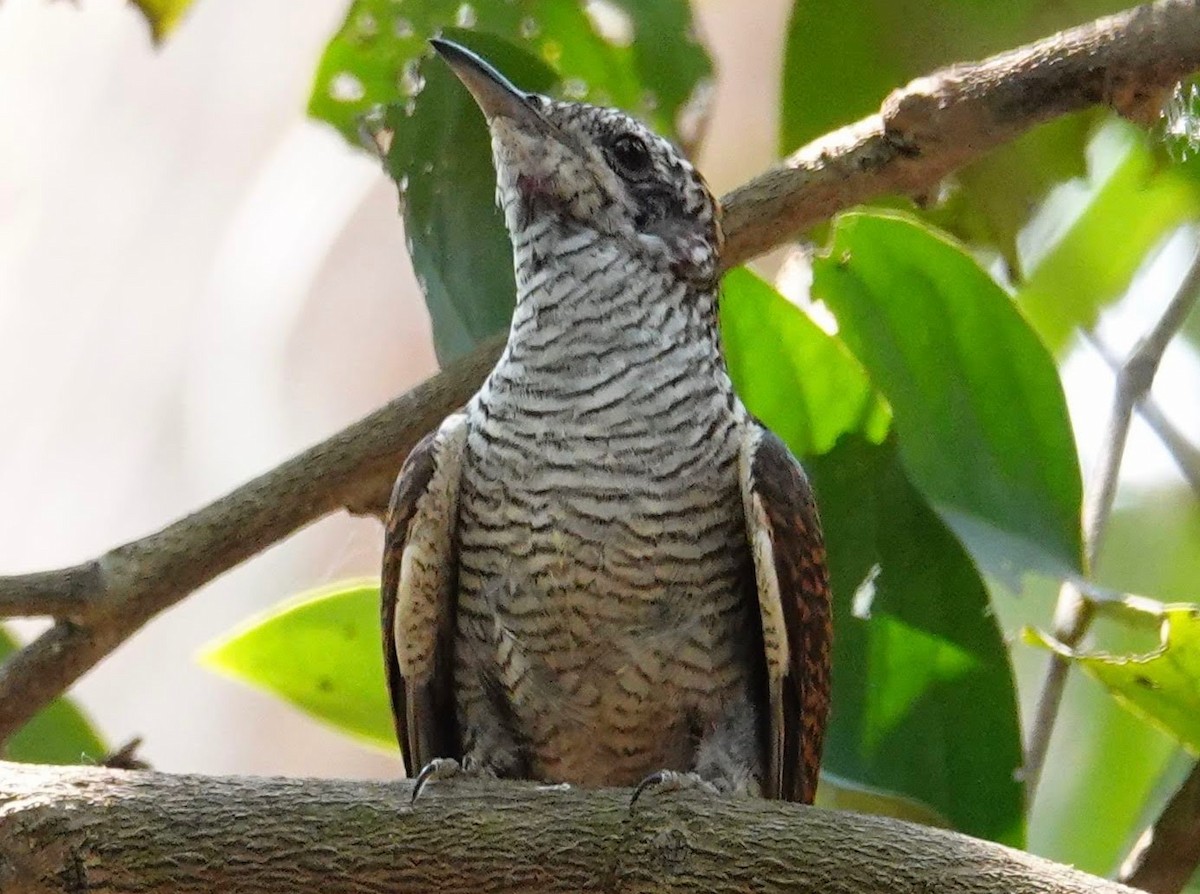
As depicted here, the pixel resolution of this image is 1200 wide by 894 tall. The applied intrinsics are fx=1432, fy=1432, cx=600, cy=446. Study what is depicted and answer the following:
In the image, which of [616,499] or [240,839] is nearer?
[240,839]

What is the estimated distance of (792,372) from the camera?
168 cm

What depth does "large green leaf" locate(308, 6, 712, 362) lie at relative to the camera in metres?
1.69

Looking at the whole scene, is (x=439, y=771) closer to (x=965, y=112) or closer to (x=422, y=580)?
(x=422, y=580)

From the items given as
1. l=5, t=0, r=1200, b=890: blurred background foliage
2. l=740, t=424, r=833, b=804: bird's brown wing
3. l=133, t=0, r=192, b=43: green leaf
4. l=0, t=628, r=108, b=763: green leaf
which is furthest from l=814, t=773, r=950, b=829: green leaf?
l=133, t=0, r=192, b=43: green leaf

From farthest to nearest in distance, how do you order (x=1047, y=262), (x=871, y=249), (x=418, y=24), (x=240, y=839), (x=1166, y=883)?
(x=1047, y=262), (x=418, y=24), (x=871, y=249), (x=1166, y=883), (x=240, y=839)

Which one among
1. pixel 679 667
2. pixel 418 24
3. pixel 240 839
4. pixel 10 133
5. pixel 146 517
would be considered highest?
pixel 10 133

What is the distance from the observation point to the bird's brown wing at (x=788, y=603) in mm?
1279

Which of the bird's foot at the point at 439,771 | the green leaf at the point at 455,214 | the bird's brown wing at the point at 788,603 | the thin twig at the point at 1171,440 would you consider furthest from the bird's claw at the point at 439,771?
the thin twig at the point at 1171,440

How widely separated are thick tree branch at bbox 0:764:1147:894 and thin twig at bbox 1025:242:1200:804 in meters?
0.78

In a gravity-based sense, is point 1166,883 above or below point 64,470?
below

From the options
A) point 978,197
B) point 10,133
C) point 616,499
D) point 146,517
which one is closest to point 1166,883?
point 616,499

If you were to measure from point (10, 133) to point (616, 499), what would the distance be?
3.06 m

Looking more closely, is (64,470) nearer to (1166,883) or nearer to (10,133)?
(10,133)

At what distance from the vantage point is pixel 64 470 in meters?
3.84
